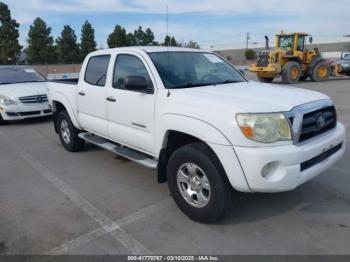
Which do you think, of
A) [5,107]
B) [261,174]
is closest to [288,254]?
[261,174]

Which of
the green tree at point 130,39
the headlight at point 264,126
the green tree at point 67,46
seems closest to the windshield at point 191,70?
the headlight at point 264,126

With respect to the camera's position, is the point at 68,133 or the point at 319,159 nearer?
the point at 319,159

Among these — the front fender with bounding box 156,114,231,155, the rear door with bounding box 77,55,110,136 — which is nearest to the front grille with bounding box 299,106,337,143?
the front fender with bounding box 156,114,231,155

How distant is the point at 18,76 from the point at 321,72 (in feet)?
56.6

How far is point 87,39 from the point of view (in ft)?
187

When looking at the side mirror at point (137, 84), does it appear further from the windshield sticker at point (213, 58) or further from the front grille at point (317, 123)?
the front grille at point (317, 123)

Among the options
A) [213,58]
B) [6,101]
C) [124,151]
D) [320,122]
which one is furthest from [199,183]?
[6,101]

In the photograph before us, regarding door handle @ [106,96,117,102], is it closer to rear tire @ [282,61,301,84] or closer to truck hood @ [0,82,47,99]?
truck hood @ [0,82,47,99]

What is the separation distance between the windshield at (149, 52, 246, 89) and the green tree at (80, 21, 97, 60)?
55329mm

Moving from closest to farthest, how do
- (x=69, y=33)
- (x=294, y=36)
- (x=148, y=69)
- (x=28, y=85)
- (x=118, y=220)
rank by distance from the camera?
(x=118, y=220)
(x=148, y=69)
(x=28, y=85)
(x=294, y=36)
(x=69, y=33)

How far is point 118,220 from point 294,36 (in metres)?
18.4

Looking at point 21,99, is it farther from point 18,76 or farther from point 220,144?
point 220,144

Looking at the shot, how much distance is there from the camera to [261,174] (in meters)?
3.03

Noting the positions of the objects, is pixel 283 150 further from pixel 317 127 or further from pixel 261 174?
pixel 317 127
